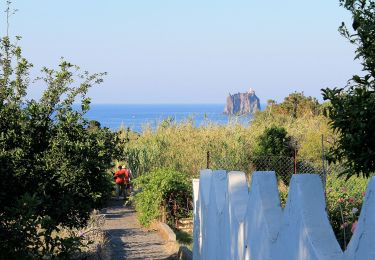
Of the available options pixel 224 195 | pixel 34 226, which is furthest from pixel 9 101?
pixel 224 195

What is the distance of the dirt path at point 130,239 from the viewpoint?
1510 centimetres

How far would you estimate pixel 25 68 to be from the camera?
1020cm

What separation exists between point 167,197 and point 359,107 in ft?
38.1

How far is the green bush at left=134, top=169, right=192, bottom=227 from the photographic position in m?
19.3

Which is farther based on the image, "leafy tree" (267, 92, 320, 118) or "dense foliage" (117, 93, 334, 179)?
"leafy tree" (267, 92, 320, 118)

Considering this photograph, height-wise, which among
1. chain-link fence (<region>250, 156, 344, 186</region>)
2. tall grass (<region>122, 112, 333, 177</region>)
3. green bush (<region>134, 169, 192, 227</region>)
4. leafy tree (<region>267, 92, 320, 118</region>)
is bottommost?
green bush (<region>134, 169, 192, 227</region>)

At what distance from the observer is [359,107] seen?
8430 mm

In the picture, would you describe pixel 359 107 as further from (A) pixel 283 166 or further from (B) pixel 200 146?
(B) pixel 200 146

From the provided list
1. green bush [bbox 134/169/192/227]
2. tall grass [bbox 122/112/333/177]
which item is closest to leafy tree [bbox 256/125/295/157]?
tall grass [bbox 122/112/333/177]

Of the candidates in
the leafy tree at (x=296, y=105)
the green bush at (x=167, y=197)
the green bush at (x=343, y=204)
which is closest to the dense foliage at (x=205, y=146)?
the green bush at (x=167, y=197)

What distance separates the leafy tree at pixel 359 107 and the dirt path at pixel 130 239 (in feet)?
21.9

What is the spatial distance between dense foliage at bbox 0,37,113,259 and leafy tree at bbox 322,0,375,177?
9.95 feet

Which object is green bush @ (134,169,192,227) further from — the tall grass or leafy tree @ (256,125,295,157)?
leafy tree @ (256,125,295,157)

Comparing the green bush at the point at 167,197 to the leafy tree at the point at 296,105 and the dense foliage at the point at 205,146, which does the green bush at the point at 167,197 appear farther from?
the leafy tree at the point at 296,105
